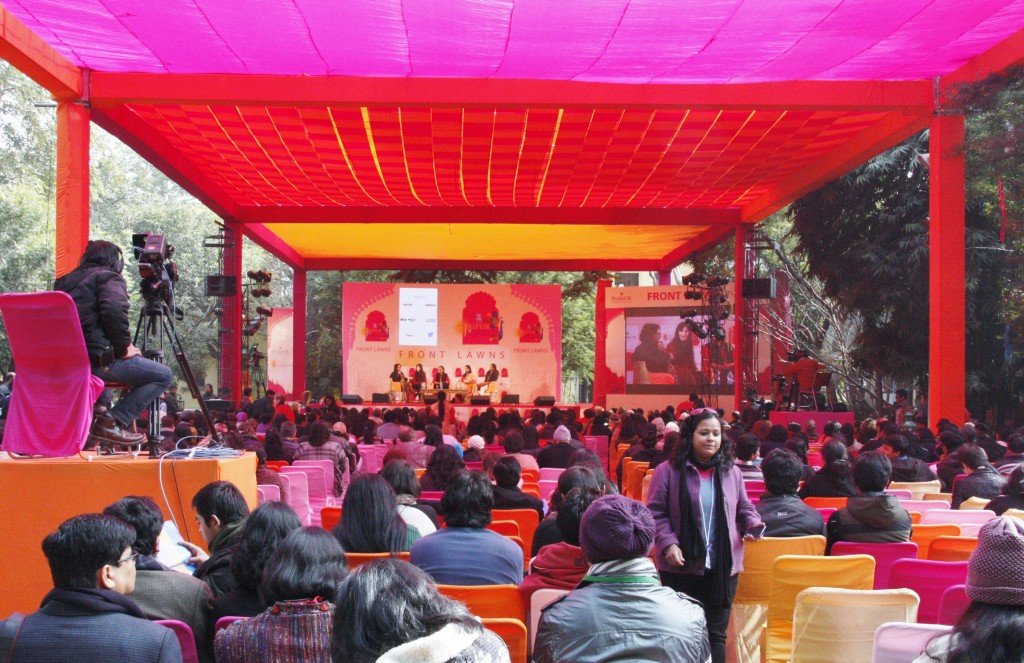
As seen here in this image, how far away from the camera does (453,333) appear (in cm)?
2380

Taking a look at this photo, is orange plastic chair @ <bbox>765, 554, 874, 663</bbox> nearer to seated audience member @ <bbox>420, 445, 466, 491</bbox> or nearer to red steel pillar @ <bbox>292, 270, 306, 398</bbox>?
seated audience member @ <bbox>420, 445, 466, 491</bbox>

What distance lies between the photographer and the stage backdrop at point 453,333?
23.7m

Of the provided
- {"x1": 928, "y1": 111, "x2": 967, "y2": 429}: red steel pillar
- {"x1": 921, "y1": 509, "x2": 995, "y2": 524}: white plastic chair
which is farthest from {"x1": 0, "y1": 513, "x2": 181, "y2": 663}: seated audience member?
{"x1": 928, "y1": 111, "x2": 967, "y2": 429}: red steel pillar

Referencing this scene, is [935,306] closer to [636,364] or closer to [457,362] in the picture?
[636,364]

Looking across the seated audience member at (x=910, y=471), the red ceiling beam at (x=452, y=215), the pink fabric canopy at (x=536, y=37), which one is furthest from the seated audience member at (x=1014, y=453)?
the red ceiling beam at (x=452, y=215)

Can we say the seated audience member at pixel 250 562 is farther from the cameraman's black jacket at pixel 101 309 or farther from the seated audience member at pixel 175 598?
the cameraman's black jacket at pixel 101 309

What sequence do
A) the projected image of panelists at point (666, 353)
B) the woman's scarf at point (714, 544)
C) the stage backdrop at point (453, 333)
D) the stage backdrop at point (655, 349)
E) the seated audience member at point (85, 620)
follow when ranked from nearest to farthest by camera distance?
1. the seated audience member at point (85, 620)
2. the woman's scarf at point (714, 544)
3. the projected image of panelists at point (666, 353)
4. the stage backdrop at point (655, 349)
5. the stage backdrop at point (453, 333)

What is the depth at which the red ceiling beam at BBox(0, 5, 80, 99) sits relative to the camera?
28.7ft

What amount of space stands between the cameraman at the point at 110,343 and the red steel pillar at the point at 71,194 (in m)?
5.44

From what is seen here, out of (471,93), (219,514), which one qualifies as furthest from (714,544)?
(471,93)

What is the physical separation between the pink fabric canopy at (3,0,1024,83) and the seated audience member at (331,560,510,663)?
694cm

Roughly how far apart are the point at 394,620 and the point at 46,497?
12.0ft

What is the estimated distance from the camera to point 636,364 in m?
22.6

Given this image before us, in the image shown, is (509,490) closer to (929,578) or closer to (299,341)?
(929,578)
